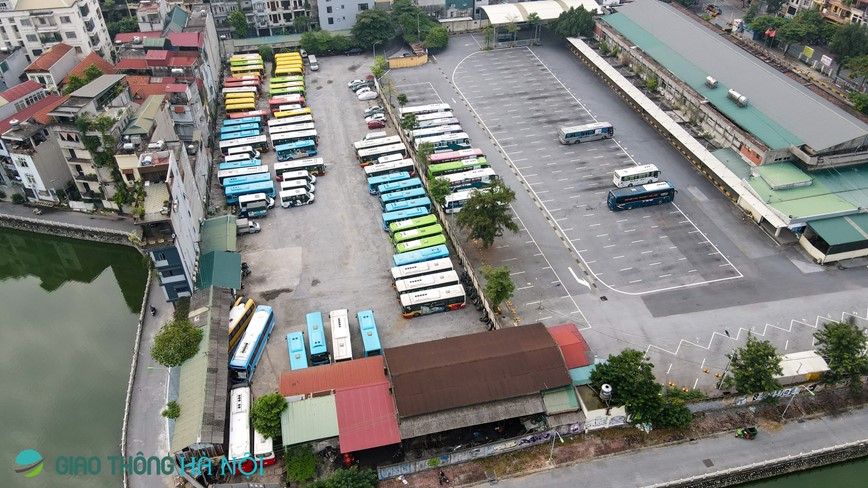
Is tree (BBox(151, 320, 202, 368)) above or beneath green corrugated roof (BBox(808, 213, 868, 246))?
beneath

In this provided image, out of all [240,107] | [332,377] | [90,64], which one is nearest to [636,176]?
[332,377]

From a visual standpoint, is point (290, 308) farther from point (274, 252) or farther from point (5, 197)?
point (5, 197)

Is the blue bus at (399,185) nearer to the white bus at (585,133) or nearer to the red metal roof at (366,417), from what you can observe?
the white bus at (585,133)

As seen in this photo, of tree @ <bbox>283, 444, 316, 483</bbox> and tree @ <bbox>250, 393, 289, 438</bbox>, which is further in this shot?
tree @ <bbox>250, 393, 289, 438</bbox>

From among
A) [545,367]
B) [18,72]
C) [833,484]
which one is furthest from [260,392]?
[18,72]

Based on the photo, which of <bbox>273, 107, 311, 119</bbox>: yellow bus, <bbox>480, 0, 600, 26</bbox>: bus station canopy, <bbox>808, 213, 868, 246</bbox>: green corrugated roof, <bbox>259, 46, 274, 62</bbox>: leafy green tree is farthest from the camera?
<bbox>480, 0, 600, 26</bbox>: bus station canopy

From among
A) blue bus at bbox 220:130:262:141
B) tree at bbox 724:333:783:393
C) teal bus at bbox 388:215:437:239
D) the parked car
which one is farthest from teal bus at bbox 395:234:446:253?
blue bus at bbox 220:130:262:141

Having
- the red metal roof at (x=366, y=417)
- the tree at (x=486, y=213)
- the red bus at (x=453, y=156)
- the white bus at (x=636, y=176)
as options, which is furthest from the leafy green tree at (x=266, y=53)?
the red metal roof at (x=366, y=417)

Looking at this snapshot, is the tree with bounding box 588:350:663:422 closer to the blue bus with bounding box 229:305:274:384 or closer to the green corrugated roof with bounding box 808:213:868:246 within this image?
the blue bus with bounding box 229:305:274:384
